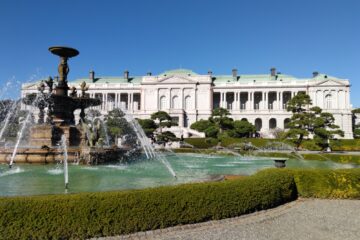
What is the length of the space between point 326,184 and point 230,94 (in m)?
76.3

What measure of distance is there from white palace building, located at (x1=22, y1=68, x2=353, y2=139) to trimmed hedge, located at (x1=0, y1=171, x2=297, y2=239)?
6907cm

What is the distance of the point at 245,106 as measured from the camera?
85.9 m

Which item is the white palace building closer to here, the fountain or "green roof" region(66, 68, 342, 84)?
"green roof" region(66, 68, 342, 84)

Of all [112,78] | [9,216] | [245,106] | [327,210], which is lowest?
[327,210]

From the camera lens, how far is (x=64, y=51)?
20422 mm

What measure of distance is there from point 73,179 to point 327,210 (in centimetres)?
880

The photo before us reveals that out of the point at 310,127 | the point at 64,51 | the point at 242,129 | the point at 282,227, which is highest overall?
the point at 64,51

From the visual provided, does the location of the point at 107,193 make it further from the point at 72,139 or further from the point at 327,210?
the point at 72,139

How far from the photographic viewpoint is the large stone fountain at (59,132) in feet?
53.6

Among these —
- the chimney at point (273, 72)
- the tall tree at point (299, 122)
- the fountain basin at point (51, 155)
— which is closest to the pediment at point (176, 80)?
the chimney at point (273, 72)

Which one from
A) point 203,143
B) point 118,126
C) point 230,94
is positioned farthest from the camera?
point 230,94

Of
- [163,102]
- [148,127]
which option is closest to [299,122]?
[148,127]

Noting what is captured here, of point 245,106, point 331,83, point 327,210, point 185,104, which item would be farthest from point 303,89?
point 327,210

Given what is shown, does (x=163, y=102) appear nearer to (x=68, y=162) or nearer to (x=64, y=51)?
(x=64, y=51)
